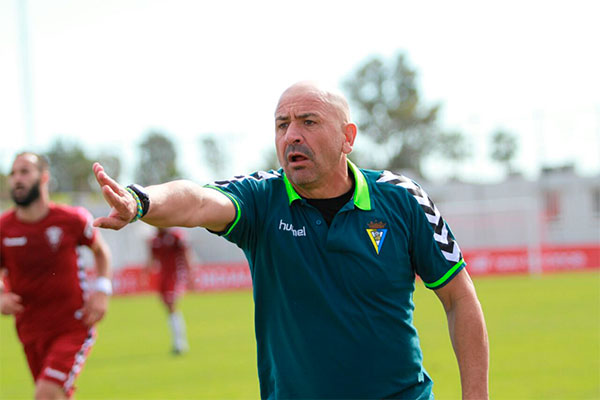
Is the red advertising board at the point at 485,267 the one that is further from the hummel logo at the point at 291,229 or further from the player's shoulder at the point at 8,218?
the hummel logo at the point at 291,229

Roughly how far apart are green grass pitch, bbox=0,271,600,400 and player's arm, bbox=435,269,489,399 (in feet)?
17.1

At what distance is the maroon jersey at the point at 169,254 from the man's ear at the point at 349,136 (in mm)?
11406

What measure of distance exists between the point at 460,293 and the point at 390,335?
0.49 metres

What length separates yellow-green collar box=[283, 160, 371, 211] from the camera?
4.08 metres

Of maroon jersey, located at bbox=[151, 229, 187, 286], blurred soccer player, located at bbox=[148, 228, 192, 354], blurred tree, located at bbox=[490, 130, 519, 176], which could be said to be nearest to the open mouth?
blurred soccer player, located at bbox=[148, 228, 192, 354]

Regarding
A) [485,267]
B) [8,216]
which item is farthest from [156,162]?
[8,216]

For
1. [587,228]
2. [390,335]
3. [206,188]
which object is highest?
[206,188]

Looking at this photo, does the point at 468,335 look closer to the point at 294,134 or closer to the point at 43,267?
the point at 294,134

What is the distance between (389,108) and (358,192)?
226 feet

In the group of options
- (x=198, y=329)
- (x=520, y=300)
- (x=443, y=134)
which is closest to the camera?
(x=198, y=329)

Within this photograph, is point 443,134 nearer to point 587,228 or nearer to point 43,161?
point 587,228

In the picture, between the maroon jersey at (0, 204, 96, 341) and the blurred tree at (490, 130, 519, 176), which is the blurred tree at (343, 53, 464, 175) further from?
the maroon jersey at (0, 204, 96, 341)

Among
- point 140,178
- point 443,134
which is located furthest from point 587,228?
point 140,178

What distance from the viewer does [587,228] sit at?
3962cm
